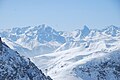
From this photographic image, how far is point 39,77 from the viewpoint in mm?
199375

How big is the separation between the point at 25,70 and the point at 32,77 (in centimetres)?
528

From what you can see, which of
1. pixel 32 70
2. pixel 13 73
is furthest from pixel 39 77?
pixel 13 73

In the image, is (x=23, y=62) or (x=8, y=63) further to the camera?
(x=23, y=62)

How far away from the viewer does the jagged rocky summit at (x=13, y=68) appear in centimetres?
18350

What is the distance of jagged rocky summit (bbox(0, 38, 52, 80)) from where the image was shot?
183500 mm

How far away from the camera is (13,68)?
188875 millimetres

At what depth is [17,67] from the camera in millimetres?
191625

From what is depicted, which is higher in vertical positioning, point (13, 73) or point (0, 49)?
point (0, 49)

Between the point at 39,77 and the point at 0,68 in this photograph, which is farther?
the point at 39,77

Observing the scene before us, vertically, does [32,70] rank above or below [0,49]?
below

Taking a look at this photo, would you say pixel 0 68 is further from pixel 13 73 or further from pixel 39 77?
pixel 39 77

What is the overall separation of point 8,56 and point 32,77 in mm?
16696

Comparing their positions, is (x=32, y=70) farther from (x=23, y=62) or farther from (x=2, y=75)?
(x=2, y=75)

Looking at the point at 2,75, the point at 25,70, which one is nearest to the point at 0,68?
the point at 2,75
